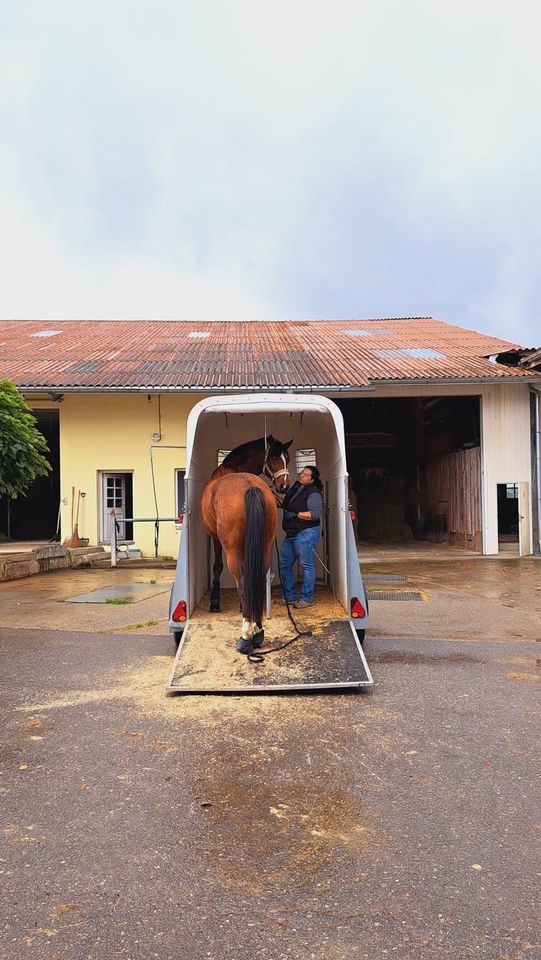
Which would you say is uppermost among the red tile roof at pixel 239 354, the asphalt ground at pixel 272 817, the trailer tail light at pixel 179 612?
the red tile roof at pixel 239 354

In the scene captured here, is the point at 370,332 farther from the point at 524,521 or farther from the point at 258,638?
the point at 258,638

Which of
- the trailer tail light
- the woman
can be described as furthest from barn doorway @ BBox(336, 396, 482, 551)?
the trailer tail light

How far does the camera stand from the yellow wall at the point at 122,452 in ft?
50.6

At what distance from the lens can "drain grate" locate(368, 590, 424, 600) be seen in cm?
917

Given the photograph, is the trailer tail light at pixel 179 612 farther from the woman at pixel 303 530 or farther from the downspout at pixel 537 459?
the downspout at pixel 537 459

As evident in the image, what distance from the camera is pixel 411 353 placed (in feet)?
58.1

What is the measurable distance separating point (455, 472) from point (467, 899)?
1617 cm

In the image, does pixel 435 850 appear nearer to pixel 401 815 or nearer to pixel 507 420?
pixel 401 815

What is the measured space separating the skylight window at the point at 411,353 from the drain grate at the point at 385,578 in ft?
24.4

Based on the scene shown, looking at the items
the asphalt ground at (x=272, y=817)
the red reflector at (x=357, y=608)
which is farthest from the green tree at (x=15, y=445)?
the red reflector at (x=357, y=608)

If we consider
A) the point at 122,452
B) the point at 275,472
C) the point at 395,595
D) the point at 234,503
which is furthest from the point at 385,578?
the point at 122,452

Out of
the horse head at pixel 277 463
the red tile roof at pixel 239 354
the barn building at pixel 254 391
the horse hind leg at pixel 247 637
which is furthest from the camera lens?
the barn building at pixel 254 391

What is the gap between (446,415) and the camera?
61.3 feet

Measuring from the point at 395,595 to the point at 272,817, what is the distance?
692cm
